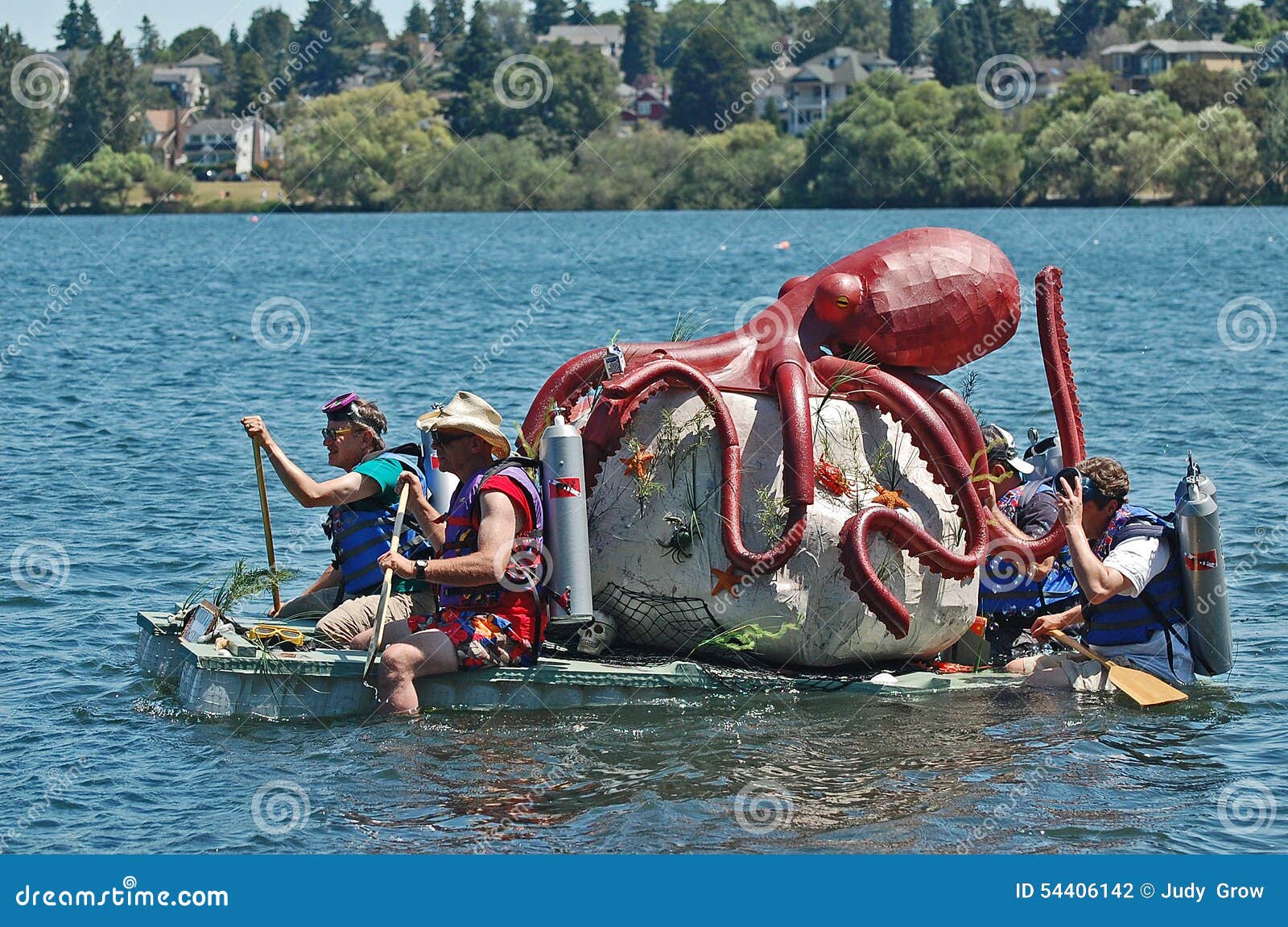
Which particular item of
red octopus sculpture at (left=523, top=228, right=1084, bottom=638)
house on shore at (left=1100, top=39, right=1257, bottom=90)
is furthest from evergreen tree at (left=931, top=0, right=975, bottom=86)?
red octopus sculpture at (left=523, top=228, right=1084, bottom=638)

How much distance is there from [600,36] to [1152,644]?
16369cm

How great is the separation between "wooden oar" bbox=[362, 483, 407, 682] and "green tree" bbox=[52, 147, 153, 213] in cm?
9911

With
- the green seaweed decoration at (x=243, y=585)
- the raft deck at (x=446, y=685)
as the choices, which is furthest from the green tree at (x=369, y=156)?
the raft deck at (x=446, y=685)

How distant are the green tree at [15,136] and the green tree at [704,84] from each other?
3697 centimetres

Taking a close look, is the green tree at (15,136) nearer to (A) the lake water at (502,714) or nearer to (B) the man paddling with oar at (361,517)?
(A) the lake water at (502,714)

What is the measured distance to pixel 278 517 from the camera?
18141 millimetres

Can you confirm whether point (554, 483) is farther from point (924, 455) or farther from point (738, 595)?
point (924, 455)

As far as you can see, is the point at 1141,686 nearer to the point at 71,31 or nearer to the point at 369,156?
the point at 369,156

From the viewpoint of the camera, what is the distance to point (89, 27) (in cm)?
14662

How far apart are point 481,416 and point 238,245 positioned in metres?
66.4

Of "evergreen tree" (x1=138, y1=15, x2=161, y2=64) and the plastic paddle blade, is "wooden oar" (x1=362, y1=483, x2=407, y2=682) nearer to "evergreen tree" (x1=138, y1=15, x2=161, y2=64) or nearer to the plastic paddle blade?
the plastic paddle blade

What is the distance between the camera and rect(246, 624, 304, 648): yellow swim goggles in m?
10.9

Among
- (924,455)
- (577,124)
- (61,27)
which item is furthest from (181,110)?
(924,455)

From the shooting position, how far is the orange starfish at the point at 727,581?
425 inches
